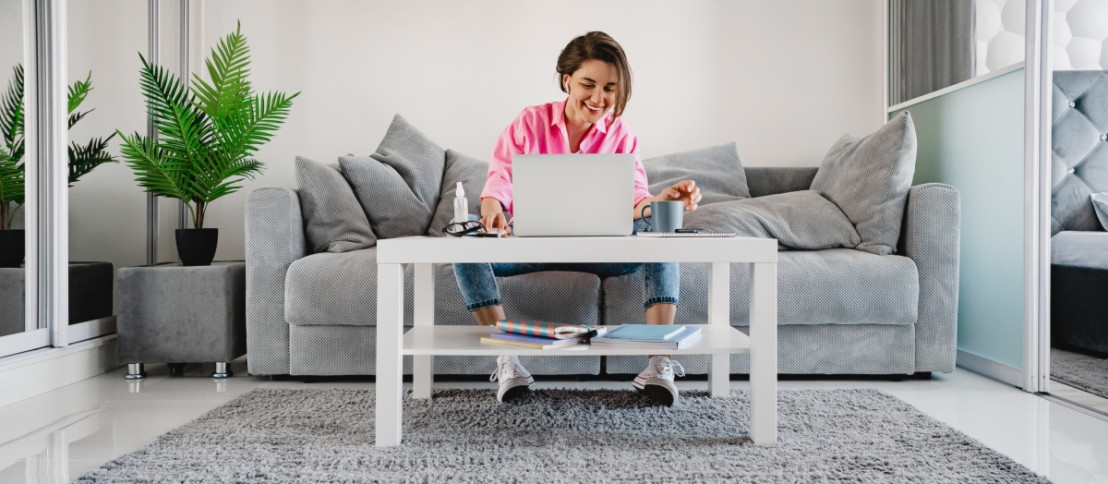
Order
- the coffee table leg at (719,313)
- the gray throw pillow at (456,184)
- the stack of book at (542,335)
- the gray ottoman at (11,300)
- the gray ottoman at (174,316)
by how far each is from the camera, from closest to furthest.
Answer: the stack of book at (542,335), the coffee table leg at (719,313), the gray ottoman at (11,300), the gray ottoman at (174,316), the gray throw pillow at (456,184)

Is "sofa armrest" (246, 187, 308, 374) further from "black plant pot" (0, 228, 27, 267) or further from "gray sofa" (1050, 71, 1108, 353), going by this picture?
"gray sofa" (1050, 71, 1108, 353)

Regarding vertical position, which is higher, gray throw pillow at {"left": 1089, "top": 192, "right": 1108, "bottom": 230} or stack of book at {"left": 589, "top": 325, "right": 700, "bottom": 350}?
gray throw pillow at {"left": 1089, "top": 192, "right": 1108, "bottom": 230}

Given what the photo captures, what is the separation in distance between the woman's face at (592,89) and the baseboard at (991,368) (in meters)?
1.38

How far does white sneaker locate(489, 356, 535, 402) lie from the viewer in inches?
73.0

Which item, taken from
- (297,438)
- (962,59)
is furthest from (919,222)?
(297,438)

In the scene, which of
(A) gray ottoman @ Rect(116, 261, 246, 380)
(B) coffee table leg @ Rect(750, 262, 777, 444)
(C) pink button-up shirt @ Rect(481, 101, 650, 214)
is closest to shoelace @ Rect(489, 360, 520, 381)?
(C) pink button-up shirt @ Rect(481, 101, 650, 214)

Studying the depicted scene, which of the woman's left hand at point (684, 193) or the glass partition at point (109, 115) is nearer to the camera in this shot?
the woman's left hand at point (684, 193)

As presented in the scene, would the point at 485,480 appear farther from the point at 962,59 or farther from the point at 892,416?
the point at 962,59

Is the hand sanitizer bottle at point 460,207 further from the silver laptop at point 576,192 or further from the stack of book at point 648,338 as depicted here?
the stack of book at point 648,338

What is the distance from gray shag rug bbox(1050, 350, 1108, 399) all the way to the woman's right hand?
66.0 inches

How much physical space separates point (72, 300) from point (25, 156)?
463 mm

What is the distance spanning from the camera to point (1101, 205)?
2182 mm

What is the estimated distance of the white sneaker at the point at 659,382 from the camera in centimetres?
183

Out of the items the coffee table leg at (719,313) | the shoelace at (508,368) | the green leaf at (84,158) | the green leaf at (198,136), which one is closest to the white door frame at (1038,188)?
the coffee table leg at (719,313)
